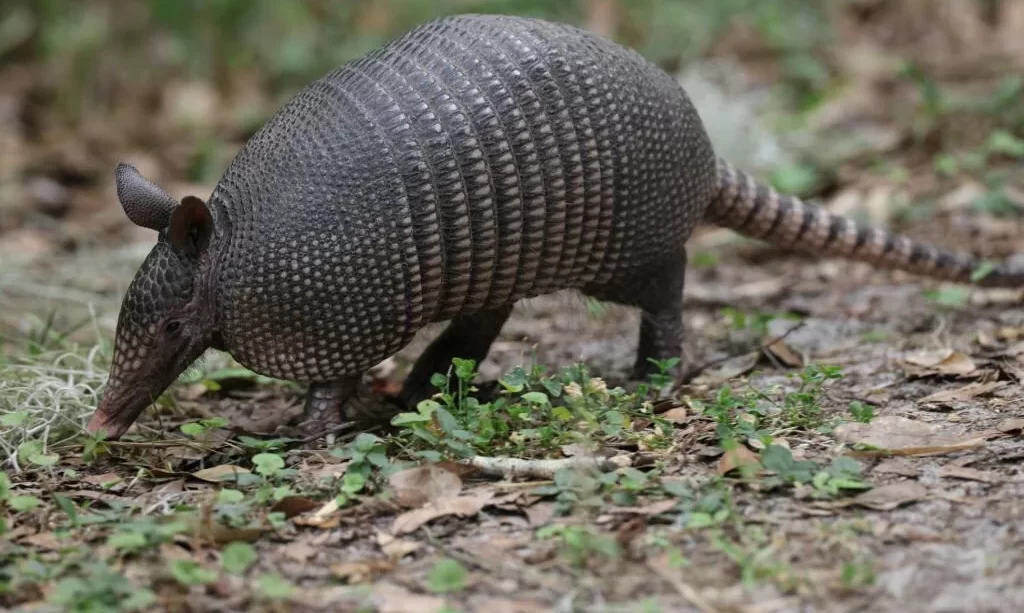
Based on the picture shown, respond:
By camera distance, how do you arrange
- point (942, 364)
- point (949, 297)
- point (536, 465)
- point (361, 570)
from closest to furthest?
point (361, 570) → point (536, 465) → point (942, 364) → point (949, 297)

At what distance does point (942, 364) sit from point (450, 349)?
8.91 ft

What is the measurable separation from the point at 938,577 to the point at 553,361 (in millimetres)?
3807

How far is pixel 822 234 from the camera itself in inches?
289

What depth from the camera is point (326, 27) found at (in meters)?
16.6

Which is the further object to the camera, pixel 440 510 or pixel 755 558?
pixel 440 510

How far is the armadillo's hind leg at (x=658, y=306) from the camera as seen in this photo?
664 centimetres

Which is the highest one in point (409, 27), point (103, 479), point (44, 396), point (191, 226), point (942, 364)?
point (409, 27)

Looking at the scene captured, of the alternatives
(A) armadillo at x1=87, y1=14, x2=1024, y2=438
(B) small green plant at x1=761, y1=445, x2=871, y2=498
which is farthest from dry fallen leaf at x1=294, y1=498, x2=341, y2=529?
(B) small green plant at x1=761, y1=445, x2=871, y2=498

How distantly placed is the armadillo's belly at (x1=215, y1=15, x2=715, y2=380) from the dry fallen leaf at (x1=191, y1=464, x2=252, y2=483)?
541mm

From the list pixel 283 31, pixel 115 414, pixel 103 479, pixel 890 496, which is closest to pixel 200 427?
pixel 115 414

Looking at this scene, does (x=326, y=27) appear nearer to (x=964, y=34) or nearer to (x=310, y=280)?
(x=964, y=34)

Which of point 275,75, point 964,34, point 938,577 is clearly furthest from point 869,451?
point 275,75

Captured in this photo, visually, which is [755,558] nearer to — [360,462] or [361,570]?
[361,570]

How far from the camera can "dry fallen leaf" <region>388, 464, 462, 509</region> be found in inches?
187
